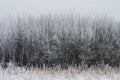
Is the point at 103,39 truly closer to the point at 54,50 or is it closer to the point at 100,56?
the point at 100,56

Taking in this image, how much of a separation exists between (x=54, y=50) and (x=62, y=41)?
1545 millimetres

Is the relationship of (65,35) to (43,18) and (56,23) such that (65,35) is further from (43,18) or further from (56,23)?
(43,18)

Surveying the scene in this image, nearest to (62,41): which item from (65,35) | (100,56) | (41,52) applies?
(65,35)

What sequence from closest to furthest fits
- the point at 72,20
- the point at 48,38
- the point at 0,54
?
the point at 0,54 < the point at 48,38 < the point at 72,20

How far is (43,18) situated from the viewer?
91.6 ft

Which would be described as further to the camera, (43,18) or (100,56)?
(43,18)

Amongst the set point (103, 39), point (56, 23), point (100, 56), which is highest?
point (56, 23)

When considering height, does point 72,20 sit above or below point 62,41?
above

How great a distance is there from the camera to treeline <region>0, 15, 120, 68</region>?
2369 cm

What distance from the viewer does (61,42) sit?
24.9 m

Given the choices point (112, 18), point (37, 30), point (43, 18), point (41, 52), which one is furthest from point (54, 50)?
point (112, 18)

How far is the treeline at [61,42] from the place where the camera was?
23.7 metres

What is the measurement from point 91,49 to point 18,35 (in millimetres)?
8133

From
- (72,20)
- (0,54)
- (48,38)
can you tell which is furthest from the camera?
(72,20)
